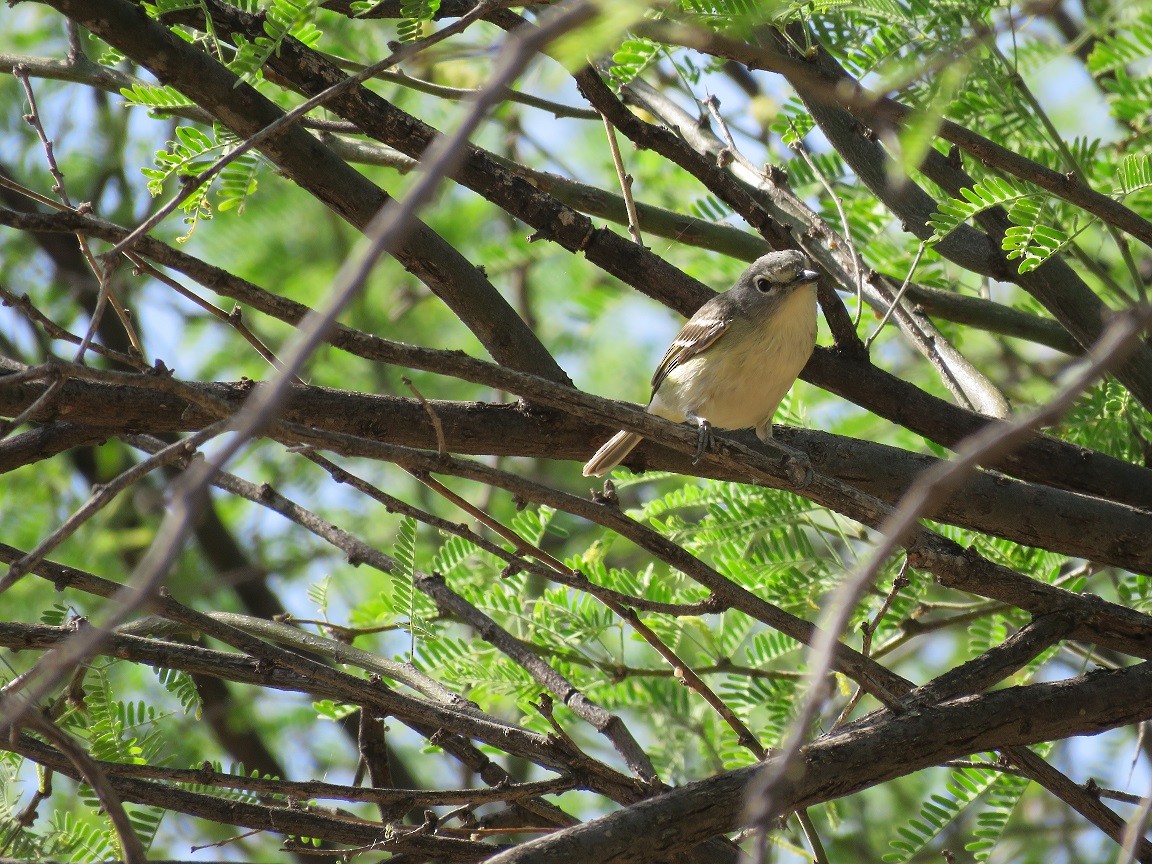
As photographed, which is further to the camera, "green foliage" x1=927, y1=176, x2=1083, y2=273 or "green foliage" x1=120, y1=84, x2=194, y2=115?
"green foliage" x1=120, y1=84, x2=194, y2=115

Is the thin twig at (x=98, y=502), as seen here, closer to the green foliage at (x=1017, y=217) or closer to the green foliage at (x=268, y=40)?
the green foliage at (x=268, y=40)

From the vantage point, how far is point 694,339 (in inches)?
199

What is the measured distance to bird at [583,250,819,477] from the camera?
4.43 metres

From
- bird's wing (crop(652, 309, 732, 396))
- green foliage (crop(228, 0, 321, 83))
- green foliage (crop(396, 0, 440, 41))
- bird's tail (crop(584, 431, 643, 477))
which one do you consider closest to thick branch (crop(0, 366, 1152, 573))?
bird's tail (crop(584, 431, 643, 477))

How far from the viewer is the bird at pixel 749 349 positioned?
4426 millimetres

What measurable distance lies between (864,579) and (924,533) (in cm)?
199

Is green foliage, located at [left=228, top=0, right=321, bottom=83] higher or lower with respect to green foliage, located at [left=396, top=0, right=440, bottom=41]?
lower

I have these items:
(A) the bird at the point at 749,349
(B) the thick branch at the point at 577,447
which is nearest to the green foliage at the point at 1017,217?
(B) the thick branch at the point at 577,447

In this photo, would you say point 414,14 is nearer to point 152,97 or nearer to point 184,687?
point 152,97

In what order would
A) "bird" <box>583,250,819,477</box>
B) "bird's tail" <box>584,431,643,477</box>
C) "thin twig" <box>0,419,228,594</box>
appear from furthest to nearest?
"bird" <box>583,250,819,477</box> < "bird's tail" <box>584,431,643,477</box> < "thin twig" <box>0,419,228,594</box>

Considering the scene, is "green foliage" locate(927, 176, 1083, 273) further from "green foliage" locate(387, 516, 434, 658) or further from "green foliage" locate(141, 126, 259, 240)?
"green foliage" locate(141, 126, 259, 240)

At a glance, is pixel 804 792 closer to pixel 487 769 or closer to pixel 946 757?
pixel 946 757

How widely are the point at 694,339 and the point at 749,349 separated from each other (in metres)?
0.41

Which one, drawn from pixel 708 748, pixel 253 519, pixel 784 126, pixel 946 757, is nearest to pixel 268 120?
pixel 784 126
